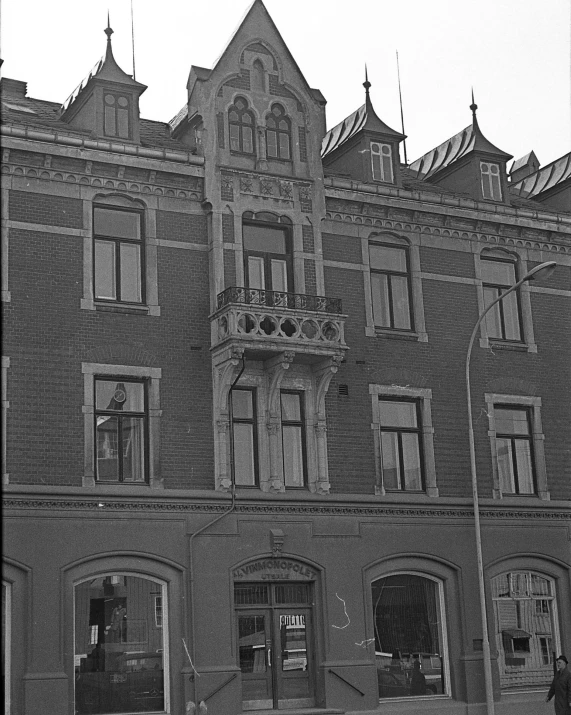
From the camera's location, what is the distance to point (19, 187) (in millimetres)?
21828

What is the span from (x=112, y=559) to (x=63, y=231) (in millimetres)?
7133

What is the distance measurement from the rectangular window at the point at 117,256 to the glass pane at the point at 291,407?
13.2 ft

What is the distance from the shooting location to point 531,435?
26.4 m

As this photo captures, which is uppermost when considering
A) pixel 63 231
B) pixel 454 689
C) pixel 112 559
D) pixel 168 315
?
pixel 63 231

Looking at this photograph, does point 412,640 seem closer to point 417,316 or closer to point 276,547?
point 276,547

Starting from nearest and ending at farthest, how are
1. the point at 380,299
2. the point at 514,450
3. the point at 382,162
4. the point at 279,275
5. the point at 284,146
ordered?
the point at 279,275 → the point at 284,146 → the point at 380,299 → the point at 514,450 → the point at 382,162

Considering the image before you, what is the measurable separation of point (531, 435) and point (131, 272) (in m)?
11.3

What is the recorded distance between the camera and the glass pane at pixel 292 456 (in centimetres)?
2319

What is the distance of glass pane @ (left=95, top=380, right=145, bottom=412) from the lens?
21.8m

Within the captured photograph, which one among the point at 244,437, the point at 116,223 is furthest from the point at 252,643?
the point at 116,223

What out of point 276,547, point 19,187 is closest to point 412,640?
point 276,547

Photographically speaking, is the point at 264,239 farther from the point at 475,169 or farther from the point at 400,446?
the point at 475,169

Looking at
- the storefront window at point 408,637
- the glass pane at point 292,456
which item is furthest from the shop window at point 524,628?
the glass pane at point 292,456

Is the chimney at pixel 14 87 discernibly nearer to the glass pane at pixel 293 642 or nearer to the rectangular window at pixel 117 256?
the rectangular window at pixel 117 256
